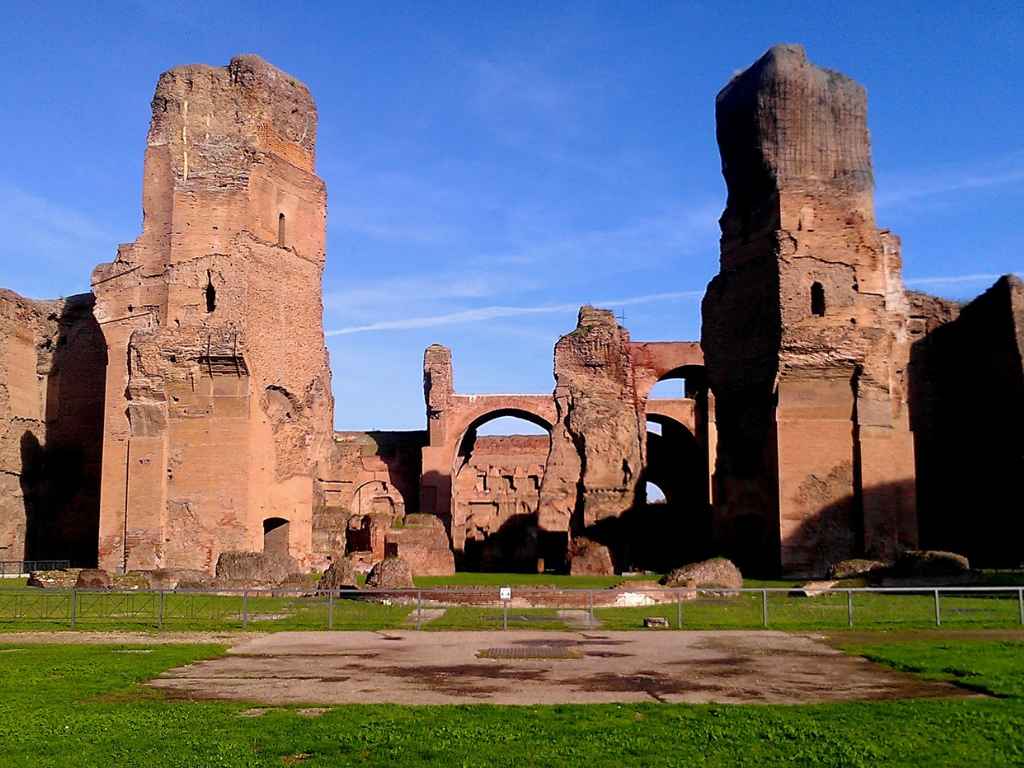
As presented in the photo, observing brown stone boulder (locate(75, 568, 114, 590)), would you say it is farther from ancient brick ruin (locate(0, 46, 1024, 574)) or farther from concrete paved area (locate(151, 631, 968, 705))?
concrete paved area (locate(151, 631, 968, 705))

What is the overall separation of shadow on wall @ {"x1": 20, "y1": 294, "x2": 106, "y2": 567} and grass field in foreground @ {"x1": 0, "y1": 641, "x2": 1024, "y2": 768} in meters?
24.8

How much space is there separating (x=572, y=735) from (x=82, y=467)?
28693 millimetres

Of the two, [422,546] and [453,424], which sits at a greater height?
[453,424]

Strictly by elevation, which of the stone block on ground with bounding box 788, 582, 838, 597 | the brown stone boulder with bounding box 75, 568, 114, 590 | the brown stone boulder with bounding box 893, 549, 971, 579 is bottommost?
the stone block on ground with bounding box 788, 582, 838, 597

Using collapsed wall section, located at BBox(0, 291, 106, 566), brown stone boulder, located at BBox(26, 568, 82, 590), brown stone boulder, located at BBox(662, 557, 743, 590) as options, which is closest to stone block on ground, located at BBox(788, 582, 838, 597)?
brown stone boulder, located at BBox(662, 557, 743, 590)

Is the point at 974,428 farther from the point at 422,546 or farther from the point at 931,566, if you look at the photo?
the point at 422,546

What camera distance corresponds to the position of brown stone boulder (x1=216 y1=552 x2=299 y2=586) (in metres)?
21.8

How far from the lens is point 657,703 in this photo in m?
7.84

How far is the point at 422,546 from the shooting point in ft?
101

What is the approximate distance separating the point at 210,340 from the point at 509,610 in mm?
11695

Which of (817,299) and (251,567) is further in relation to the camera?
(817,299)

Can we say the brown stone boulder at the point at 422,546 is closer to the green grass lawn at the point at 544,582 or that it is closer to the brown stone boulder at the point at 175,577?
the green grass lawn at the point at 544,582

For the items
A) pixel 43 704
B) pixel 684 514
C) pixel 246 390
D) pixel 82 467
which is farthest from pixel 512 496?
pixel 43 704

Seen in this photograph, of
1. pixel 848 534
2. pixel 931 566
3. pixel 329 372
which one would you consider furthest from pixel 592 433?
pixel 931 566
